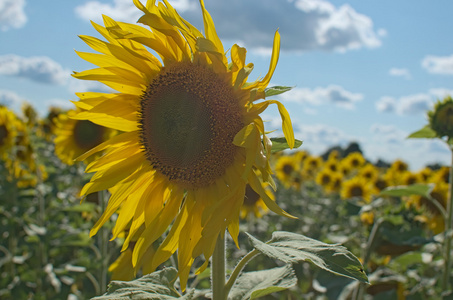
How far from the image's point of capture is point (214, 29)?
129 cm

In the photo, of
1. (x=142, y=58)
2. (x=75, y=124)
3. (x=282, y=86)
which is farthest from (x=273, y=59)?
(x=75, y=124)

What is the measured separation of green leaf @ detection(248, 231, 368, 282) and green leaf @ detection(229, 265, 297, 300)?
12 cm

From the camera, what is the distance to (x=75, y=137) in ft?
13.2

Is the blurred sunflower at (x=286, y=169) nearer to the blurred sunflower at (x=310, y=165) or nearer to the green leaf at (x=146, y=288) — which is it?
the blurred sunflower at (x=310, y=165)

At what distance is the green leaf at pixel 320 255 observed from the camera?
3.59ft

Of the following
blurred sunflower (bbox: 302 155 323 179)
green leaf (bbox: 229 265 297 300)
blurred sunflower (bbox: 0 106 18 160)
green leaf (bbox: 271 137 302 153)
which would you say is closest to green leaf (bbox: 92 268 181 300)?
green leaf (bbox: 229 265 297 300)

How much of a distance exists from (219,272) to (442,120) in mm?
2197

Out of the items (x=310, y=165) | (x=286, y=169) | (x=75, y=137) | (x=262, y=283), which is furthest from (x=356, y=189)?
(x=262, y=283)

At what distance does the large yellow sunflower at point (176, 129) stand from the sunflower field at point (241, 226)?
0.20 meters

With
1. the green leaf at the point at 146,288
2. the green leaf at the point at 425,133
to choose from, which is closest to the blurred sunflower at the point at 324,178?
the green leaf at the point at 425,133

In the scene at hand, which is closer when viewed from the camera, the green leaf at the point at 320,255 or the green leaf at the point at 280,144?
the green leaf at the point at 320,255

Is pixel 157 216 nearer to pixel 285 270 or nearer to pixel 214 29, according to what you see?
pixel 285 270

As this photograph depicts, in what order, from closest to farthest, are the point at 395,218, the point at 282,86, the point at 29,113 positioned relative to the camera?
the point at 282,86
the point at 395,218
the point at 29,113

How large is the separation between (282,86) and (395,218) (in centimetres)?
214
